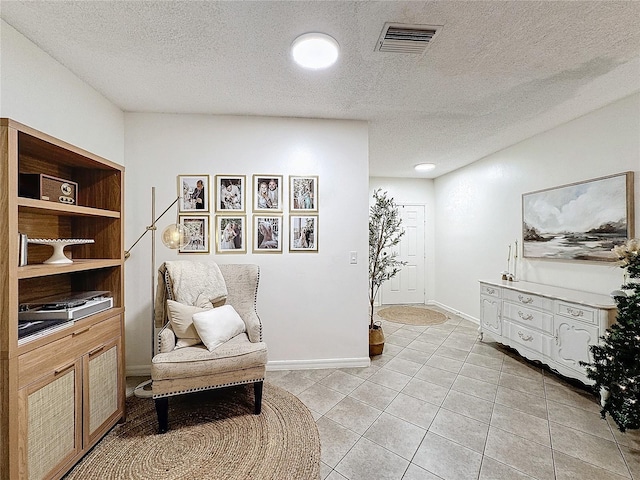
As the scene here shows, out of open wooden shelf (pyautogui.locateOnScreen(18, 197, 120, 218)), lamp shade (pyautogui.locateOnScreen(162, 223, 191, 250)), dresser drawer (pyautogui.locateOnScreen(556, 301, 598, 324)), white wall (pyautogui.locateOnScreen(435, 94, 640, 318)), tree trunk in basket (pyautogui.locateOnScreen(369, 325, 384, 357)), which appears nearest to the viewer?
open wooden shelf (pyautogui.locateOnScreen(18, 197, 120, 218))

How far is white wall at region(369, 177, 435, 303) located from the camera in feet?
19.1

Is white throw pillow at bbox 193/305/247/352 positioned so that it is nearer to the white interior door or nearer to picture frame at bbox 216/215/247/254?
picture frame at bbox 216/215/247/254

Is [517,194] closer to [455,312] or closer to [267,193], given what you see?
[455,312]

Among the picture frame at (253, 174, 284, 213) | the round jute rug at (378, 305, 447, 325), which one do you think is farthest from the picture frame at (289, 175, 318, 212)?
the round jute rug at (378, 305, 447, 325)

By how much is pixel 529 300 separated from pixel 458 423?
5.23 ft

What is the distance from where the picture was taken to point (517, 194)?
146 inches

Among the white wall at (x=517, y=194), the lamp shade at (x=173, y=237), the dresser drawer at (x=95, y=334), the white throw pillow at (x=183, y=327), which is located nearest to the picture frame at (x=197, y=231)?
the lamp shade at (x=173, y=237)

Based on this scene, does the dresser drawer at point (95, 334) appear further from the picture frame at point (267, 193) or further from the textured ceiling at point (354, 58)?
the textured ceiling at point (354, 58)

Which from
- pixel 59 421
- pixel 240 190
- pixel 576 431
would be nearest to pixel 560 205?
pixel 576 431

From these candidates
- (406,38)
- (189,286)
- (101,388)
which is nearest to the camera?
(406,38)

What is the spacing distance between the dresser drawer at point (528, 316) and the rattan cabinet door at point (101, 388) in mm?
3612

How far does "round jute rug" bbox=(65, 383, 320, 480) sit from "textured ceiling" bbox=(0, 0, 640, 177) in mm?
2510

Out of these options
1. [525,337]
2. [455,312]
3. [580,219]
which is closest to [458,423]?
[525,337]

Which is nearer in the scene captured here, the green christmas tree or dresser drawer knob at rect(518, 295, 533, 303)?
the green christmas tree
